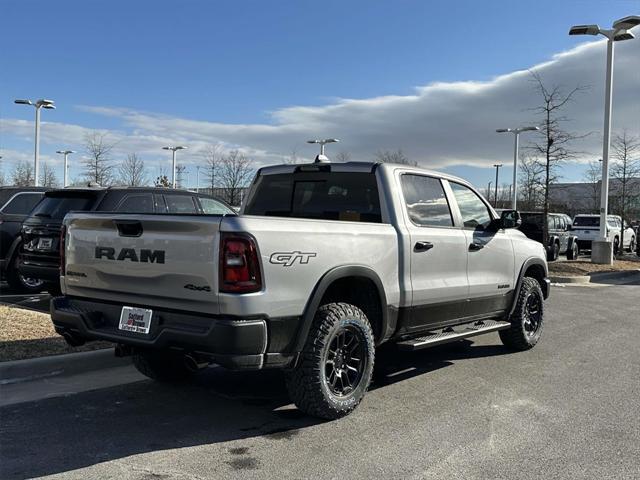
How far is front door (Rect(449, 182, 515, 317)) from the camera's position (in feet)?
19.6

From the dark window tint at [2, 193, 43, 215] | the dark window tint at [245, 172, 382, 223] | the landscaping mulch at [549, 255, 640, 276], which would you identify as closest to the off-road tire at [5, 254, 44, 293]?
the dark window tint at [2, 193, 43, 215]

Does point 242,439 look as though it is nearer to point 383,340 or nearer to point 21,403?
point 383,340

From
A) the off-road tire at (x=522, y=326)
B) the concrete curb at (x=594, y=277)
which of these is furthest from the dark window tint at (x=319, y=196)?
the concrete curb at (x=594, y=277)

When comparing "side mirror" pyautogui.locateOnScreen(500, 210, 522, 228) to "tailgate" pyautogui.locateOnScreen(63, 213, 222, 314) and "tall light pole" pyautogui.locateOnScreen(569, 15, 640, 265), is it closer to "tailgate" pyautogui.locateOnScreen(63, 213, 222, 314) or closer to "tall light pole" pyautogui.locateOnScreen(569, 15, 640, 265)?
"tailgate" pyautogui.locateOnScreen(63, 213, 222, 314)

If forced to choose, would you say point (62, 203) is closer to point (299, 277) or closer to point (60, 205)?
point (60, 205)

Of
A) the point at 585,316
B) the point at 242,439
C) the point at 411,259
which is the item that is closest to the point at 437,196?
the point at 411,259

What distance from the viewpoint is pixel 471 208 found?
246 inches

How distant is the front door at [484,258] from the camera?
19.6 feet

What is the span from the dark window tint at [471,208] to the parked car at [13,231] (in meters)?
7.36

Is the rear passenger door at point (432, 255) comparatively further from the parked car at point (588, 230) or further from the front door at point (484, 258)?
the parked car at point (588, 230)

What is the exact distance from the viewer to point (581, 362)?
651cm

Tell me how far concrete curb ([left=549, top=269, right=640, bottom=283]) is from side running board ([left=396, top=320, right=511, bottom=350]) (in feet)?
32.7

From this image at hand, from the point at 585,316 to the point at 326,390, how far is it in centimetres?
705

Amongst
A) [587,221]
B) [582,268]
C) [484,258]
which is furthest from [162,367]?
[587,221]
